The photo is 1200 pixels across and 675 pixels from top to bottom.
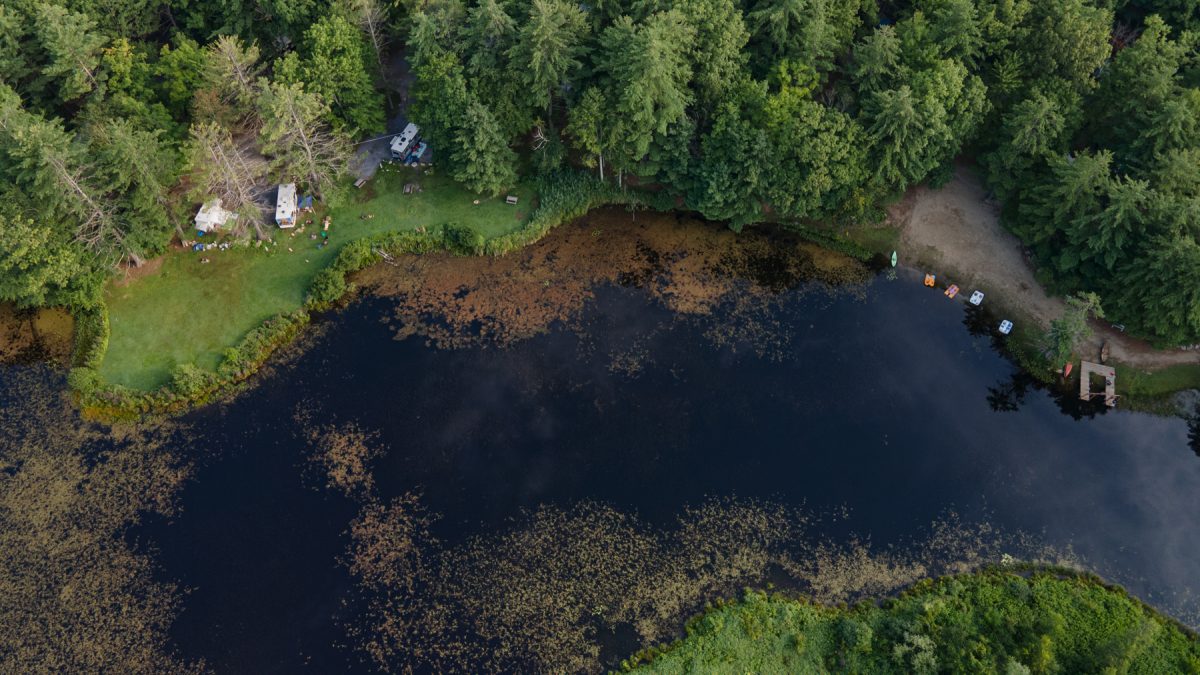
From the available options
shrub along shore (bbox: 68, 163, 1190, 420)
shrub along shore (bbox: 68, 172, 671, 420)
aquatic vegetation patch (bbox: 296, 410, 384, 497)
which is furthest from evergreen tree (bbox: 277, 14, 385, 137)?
aquatic vegetation patch (bbox: 296, 410, 384, 497)

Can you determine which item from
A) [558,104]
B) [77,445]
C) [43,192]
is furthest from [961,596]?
[43,192]

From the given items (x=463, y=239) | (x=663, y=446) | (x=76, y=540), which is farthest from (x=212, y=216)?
(x=663, y=446)

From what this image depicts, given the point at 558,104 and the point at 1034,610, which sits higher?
the point at 558,104

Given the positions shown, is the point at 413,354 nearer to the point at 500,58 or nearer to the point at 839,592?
the point at 500,58

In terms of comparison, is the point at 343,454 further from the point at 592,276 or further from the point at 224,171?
the point at 592,276

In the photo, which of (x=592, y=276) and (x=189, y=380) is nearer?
(x=189, y=380)

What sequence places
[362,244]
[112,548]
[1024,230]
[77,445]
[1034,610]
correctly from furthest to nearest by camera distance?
[362,244]
[1024,230]
[77,445]
[112,548]
[1034,610]

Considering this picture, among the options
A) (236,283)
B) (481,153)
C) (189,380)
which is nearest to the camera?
(189,380)

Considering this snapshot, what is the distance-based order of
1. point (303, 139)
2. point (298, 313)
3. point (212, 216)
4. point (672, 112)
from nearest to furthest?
point (672, 112) < point (303, 139) < point (298, 313) < point (212, 216)
